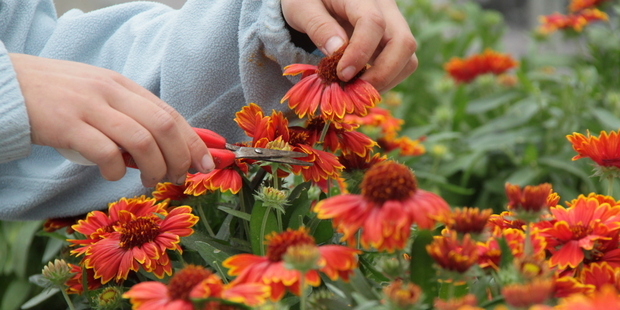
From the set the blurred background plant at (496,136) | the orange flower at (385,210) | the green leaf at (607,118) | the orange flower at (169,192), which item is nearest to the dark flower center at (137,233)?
the orange flower at (169,192)

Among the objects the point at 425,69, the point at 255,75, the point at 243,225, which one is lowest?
the point at 425,69

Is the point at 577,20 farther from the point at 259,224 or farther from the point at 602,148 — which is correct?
the point at 259,224

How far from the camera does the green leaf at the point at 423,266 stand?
0.45 m

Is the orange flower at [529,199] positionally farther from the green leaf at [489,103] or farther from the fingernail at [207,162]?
the green leaf at [489,103]

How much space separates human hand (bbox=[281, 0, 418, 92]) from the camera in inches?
22.5

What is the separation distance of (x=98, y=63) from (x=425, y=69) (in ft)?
5.06

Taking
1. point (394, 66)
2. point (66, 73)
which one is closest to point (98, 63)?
point (66, 73)

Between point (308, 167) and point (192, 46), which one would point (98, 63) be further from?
point (308, 167)

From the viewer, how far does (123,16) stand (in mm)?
929

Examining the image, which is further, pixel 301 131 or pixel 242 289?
pixel 301 131

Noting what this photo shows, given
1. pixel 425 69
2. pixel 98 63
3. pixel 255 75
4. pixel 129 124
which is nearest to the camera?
pixel 129 124

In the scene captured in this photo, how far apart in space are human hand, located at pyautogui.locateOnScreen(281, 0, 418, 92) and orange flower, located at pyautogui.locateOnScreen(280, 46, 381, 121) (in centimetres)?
1

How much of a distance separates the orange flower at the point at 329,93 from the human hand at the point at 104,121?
0.11m

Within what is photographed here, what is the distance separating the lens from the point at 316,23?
0.61m
